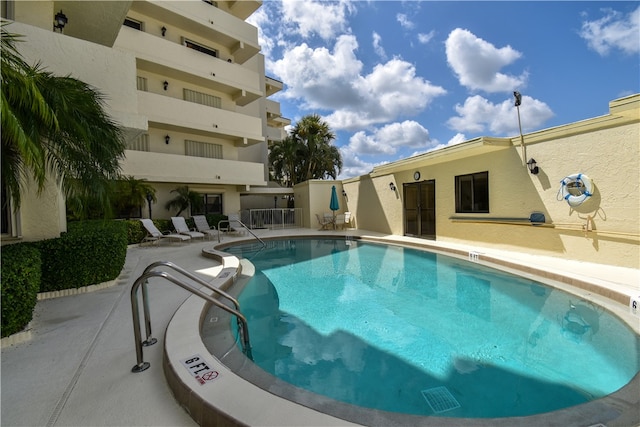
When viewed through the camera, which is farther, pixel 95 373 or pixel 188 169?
pixel 188 169

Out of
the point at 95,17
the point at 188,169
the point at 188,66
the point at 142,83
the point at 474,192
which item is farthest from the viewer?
the point at 188,66

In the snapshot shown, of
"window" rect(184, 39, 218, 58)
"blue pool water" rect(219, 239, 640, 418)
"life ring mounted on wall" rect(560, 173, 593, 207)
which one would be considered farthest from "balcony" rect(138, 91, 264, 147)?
"life ring mounted on wall" rect(560, 173, 593, 207)

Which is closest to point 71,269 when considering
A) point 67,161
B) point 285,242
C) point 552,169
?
point 67,161

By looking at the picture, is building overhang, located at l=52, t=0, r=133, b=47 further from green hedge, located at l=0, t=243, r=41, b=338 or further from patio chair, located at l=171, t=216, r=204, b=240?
patio chair, located at l=171, t=216, r=204, b=240

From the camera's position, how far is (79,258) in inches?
224

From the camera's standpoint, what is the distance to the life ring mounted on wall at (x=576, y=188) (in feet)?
24.5

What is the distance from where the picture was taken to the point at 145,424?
2.42 meters

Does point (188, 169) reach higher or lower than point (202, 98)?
lower

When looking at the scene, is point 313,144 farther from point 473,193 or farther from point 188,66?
point 473,193

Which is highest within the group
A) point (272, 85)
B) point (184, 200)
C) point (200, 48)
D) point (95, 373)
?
point (272, 85)

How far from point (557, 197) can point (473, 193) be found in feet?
9.93

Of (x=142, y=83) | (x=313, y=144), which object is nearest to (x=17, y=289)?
(x=142, y=83)

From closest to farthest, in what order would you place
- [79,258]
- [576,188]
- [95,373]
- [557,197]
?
[95,373], [79,258], [576,188], [557,197]

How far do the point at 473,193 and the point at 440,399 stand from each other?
31.9 ft
